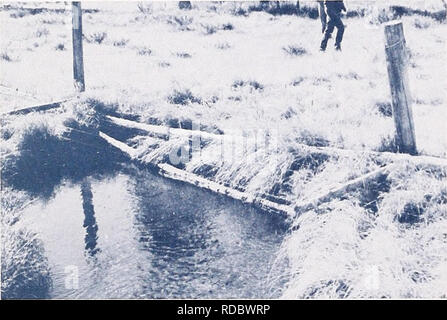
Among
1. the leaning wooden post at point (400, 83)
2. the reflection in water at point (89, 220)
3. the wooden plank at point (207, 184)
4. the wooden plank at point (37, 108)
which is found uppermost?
the leaning wooden post at point (400, 83)

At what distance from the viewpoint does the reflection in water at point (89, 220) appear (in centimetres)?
451

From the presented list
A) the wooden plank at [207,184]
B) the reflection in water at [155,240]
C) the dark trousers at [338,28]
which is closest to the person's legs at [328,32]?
the dark trousers at [338,28]

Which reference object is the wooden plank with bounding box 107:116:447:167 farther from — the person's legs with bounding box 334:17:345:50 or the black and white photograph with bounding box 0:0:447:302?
the person's legs with bounding box 334:17:345:50

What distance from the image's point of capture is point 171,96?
682 centimetres

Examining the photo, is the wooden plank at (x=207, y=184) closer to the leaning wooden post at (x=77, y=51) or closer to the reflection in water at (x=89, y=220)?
the reflection in water at (x=89, y=220)

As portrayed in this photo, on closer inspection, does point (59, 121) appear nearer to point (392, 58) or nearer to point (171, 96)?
point (171, 96)

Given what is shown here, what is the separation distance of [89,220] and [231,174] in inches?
60.6

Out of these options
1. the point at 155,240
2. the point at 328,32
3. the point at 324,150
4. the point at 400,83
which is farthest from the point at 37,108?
the point at 328,32

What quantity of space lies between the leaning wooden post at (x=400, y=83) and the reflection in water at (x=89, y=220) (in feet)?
9.82

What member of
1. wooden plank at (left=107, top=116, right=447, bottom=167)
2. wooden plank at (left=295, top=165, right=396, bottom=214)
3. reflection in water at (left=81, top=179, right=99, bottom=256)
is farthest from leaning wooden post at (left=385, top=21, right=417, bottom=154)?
reflection in water at (left=81, top=179, right=99, bottom=256)

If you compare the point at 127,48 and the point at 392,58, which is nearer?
the point at 392,58
